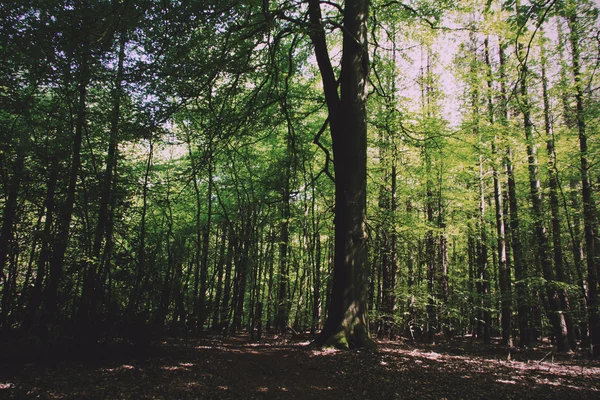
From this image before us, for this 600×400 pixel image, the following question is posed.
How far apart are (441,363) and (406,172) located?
865cm

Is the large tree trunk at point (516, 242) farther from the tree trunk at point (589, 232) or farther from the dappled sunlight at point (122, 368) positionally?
the dappled sunlight at point (122, 368)

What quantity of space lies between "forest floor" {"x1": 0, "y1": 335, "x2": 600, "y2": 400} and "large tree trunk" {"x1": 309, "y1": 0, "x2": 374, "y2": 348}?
0.55 m

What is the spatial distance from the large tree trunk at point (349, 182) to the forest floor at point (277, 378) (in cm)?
55

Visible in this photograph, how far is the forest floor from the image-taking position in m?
3.98

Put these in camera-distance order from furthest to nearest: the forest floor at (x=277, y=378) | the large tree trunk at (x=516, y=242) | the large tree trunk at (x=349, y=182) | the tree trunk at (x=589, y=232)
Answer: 1. the large tree trunk at (x=516, y=242)
2. the tree trunk at (x=589, y=232)
3. the large tree trunk at (x=349, y=182)
4. the forest floor at (x=277, y=378)

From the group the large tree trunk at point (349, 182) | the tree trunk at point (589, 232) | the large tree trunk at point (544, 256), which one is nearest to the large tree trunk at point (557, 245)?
the large tree trunk at point (544, 256)

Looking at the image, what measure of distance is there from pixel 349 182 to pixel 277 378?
380cm

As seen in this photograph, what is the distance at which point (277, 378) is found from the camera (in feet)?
15.3

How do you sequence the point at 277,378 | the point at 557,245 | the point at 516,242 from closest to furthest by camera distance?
the point at 277,378 → the point at 557,245 → the point at 516,242

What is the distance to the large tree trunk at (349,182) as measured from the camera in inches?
232

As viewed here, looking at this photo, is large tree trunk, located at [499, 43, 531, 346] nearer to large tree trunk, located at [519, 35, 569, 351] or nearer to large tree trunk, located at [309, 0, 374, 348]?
large tree trunk, located at [519, 35, 569, 351]

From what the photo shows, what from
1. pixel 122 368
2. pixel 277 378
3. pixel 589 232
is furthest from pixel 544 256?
pixel 122 368

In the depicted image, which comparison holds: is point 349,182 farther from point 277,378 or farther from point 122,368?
point 122,368

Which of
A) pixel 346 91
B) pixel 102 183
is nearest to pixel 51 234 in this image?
pixel 102 183
